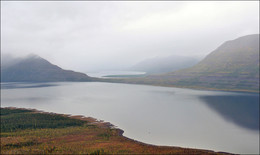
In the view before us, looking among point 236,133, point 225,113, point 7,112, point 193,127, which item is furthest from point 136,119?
point 7,112

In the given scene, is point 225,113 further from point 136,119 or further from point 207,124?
point 136,119

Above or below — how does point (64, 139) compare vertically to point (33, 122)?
below

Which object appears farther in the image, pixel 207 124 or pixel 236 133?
pixel 207 124

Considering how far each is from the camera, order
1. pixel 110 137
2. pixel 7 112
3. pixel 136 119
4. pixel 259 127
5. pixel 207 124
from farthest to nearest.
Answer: pixel 7 112 → pixel 136 119 → pixel 207 124 → pixel 259 127 → pixel 110 137

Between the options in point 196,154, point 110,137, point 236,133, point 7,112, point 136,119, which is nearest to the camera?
point 196,154

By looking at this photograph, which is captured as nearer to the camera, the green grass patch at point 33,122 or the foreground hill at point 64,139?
the foreground hill at point 64,139

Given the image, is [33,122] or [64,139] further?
[33,122]

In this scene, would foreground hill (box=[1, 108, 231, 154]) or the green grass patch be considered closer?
foreground hill (box=[1, 108, 231, 154])
